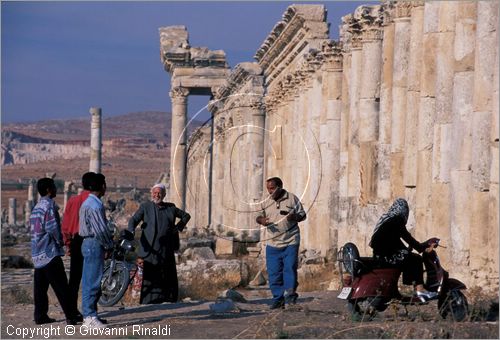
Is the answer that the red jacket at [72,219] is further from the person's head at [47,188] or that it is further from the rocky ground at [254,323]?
the rocky ground at [254,323]

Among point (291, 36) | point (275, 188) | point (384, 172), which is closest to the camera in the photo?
point (275, 188)

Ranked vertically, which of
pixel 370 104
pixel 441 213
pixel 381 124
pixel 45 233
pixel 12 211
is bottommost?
pixel 12 211

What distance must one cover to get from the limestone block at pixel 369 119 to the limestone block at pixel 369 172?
0.17 meters

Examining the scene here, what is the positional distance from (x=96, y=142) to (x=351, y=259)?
47217 mm

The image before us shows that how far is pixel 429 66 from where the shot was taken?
837 inches

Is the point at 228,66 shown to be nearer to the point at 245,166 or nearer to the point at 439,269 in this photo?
the point at 245,166

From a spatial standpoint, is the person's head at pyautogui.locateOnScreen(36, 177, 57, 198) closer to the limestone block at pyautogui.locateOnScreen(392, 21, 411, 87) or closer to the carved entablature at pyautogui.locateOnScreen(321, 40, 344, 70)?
the limestone block at pyautogui.locateOnScreen(392, 21, 411, 87)

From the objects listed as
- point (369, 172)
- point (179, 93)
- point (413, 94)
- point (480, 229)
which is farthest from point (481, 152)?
point (179, 93)

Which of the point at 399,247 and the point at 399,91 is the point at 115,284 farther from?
the point at 399,91

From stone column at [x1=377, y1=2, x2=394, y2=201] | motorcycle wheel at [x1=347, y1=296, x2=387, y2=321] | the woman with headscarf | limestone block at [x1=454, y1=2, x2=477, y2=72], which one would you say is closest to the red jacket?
motorcycle wheel at [x1=347, y1=296, x2=387, y2=321]

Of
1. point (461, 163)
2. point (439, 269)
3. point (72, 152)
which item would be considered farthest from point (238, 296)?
point (72, 152)

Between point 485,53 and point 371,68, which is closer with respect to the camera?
point 485,53

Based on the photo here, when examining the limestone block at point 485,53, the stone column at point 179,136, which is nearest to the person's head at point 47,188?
the limestone block at point 485,53

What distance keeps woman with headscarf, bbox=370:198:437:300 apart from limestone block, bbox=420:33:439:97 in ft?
20.1
